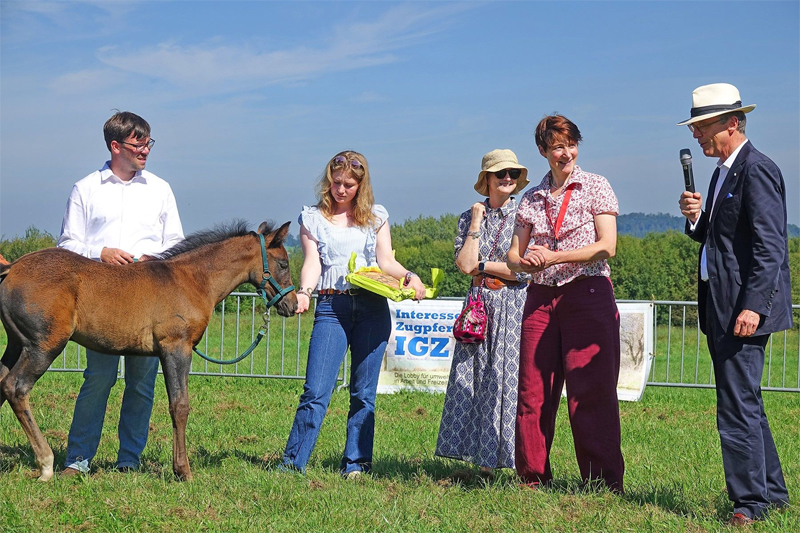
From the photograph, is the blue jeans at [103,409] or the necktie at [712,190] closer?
the necktie at [712,190]

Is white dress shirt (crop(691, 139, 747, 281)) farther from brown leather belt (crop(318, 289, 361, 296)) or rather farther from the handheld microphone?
brown leather belt (crop(318, 289, 361, 296))

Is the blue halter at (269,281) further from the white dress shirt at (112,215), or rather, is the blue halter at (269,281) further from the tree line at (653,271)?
the tree line at (653,271)

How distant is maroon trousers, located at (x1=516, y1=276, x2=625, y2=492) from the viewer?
549 centimetres

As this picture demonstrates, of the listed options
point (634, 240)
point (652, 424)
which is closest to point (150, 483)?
point (652, 424)

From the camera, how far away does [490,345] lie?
6074 millimetres

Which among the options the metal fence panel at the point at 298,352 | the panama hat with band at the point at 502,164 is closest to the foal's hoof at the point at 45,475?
the panama hat with band at the point at 502,164

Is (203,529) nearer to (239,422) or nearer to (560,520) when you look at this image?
(560,520)

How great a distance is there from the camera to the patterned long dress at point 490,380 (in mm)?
5953

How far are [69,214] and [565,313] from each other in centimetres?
369

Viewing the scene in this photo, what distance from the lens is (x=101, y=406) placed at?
246 inches

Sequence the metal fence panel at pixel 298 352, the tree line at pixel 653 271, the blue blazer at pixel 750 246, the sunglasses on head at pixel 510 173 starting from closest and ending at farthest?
the blue blazer at pixel 750 246 < the sunglasses on head at pixel 510 173 < the metal fence panel at pixel 298 352 < the tree line at pixel 653 271

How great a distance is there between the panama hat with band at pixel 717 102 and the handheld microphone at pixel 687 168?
0.19 metres

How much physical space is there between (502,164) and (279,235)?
5.78 feet

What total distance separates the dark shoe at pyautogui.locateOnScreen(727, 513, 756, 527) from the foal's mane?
3.75 metres
